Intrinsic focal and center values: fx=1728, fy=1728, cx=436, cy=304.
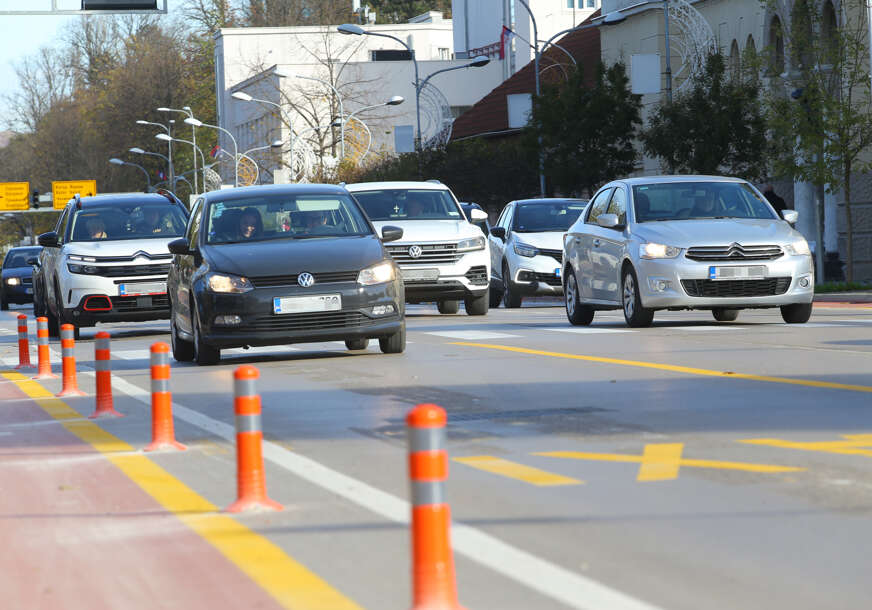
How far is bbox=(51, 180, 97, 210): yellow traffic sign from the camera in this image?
104 meters

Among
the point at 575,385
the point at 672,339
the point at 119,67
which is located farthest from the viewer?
the point at 119,67

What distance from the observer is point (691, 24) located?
4353 centimetres

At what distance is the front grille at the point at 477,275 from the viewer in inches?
909

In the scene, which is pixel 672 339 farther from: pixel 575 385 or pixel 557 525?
pixel 557 525

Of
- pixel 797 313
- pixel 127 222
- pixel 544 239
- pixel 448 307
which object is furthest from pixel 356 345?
pixel 544 239

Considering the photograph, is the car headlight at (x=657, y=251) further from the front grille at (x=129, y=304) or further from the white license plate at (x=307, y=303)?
the front grille at (x=129, y=304)

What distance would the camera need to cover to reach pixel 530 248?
88.8 feet

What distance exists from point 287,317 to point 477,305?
9.29 metres

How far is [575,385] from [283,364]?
13.8 ft

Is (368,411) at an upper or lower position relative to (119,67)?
lower

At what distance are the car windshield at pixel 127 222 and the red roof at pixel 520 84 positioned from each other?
39964mm

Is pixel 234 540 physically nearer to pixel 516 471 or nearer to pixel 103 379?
pixel 516 471

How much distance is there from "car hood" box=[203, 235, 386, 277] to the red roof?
155 feet

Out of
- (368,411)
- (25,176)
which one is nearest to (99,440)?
(368,411)
